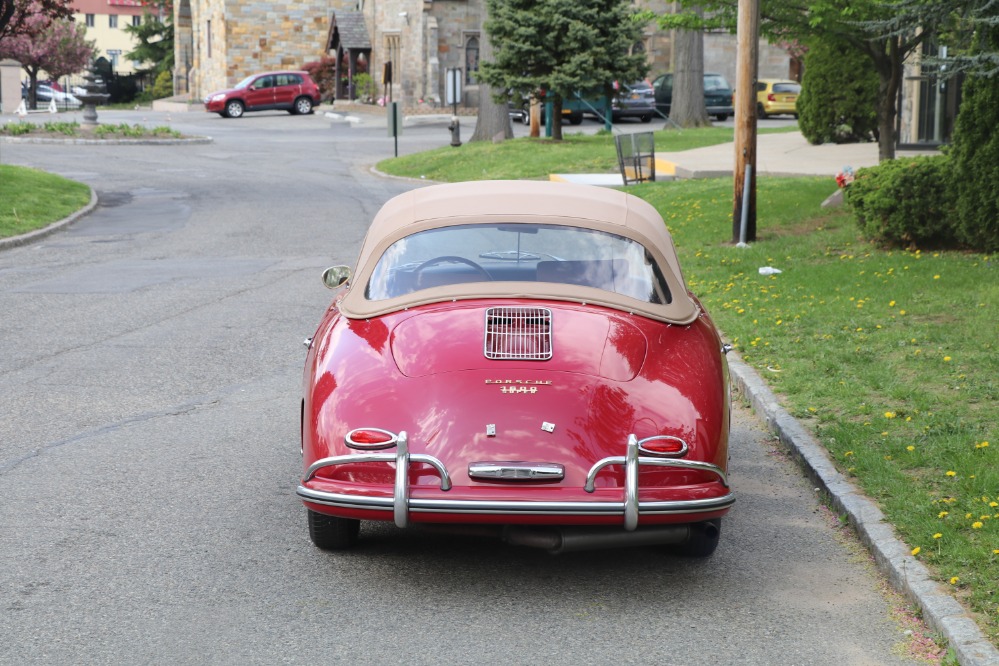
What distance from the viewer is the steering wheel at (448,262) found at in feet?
20.5

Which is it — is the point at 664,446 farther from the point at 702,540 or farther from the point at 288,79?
the point at 288,79

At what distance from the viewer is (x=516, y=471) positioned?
508 cm

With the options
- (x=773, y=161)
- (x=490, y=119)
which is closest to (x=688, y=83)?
(x=490, y=119)

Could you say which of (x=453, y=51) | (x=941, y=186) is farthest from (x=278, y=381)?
(x=453, y=51)

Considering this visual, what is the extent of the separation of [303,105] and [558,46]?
997 inches

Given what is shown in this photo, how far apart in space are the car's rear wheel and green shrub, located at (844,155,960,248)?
42.1 meters

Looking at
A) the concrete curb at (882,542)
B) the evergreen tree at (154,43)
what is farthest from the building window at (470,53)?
the concrete curb at (882,542)

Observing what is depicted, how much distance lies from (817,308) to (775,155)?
16.2 meters

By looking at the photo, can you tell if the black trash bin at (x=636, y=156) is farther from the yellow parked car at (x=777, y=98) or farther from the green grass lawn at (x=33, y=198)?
the yellow parked car at (x=777, y=98)

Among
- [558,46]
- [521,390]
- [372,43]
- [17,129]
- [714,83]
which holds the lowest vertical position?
[521,390]

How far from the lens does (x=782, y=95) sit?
4681 centimetres

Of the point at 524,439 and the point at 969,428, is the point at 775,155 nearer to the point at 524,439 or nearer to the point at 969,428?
the point at 969,428

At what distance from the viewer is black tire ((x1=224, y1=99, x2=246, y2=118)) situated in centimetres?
5275

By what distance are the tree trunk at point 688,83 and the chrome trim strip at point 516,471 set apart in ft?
111
